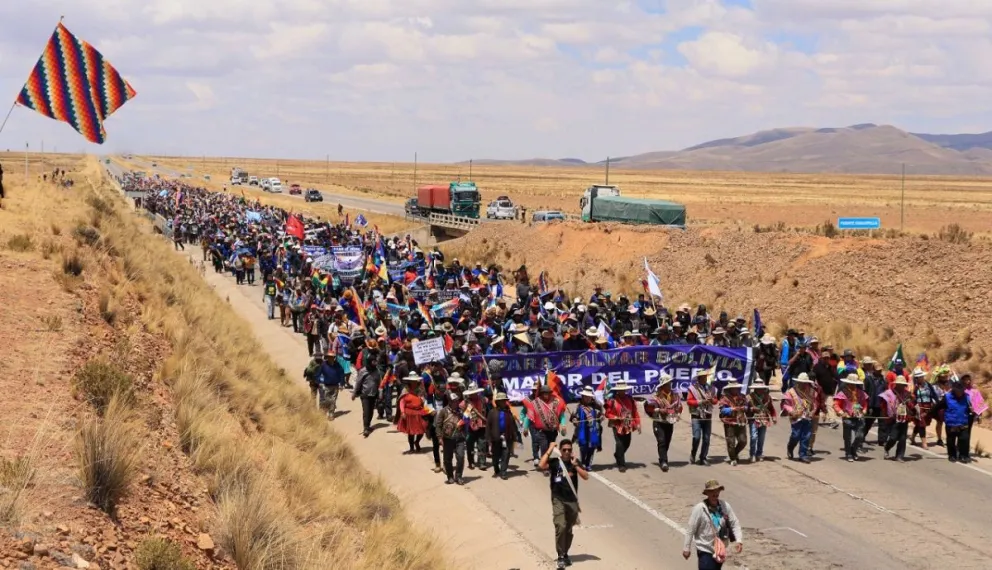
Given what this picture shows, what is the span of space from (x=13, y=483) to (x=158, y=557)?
53.2 inches

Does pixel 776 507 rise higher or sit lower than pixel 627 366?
lower

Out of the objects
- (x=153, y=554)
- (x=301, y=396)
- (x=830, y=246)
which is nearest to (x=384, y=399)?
(x=301, y=396)

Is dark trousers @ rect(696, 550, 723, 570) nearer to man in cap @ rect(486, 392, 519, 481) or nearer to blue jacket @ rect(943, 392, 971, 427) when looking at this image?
man in cap @ rect(486, 392, 519, 481)

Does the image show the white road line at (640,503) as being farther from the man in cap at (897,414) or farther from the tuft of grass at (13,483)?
the tuft of grass at (13,483)

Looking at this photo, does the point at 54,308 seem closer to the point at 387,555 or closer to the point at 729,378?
the point at 387,555

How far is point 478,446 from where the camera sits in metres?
16.3

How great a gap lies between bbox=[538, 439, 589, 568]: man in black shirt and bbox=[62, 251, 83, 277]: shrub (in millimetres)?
9724

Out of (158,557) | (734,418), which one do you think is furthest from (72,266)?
(734,418)

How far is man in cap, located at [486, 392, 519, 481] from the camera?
15188 mm

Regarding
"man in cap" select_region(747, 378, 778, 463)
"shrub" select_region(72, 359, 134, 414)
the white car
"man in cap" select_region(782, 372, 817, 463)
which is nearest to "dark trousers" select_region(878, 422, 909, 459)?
"man in cap" select_region(782, 372, 817, 463)

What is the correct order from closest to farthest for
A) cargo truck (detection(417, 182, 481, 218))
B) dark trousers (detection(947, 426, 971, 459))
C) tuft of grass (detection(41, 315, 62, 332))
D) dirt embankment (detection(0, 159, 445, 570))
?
dirt embankment (detection(0, 159, 445, 570)) → tuft of grass (detection(41, 315, 62, 332)) → dark trousers (detection(947, 426, 971, 459)) → cargo truck (detection(417, 182, 481, 218))

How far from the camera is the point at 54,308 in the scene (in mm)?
14477

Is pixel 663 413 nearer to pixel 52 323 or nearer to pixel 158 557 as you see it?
pixel 52 323

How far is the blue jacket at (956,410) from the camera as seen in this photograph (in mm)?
16375
